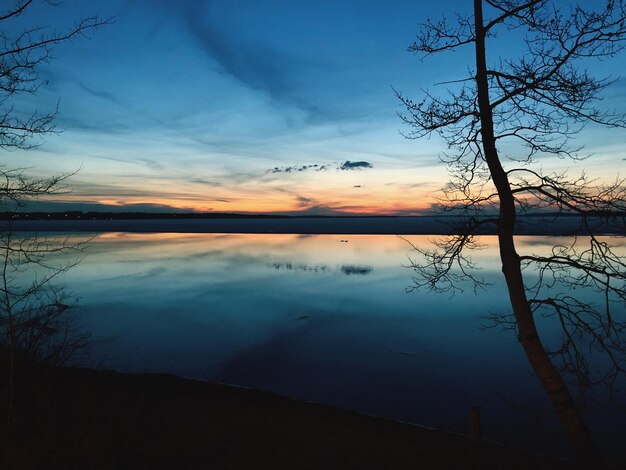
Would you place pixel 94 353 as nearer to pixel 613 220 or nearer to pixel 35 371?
pixel 35 371

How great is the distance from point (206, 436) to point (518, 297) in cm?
657

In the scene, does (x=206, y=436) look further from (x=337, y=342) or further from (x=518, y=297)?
(x=337, y=342)

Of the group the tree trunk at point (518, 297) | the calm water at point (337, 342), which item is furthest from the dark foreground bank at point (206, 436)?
the tree trunk at point (518, 297)

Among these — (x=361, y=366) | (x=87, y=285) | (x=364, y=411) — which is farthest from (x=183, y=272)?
(x=364, y=411)

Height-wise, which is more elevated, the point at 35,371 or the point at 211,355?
the point at 35,371

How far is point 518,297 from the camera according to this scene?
633cm

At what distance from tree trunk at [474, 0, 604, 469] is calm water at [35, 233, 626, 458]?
1.19 m

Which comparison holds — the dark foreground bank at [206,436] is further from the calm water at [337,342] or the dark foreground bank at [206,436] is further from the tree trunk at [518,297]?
the tree trunk at [518,297]

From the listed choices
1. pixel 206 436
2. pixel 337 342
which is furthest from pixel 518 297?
pixel 337 342

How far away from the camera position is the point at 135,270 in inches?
1229

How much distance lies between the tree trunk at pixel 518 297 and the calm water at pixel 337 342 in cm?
119

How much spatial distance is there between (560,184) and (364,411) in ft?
23.0

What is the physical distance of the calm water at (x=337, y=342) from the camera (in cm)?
1033

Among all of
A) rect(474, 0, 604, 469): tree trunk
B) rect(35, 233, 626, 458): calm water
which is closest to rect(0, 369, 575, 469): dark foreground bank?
rect(35, 233, 626, 458): calm water
